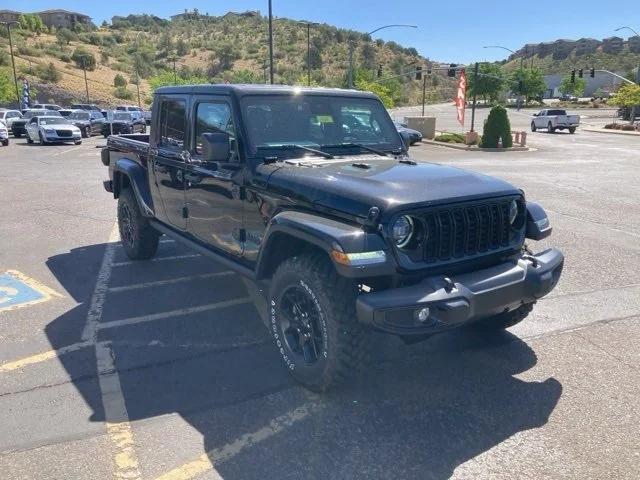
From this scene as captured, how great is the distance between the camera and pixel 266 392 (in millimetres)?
3750

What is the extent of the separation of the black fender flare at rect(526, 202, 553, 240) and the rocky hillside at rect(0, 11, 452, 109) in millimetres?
47023

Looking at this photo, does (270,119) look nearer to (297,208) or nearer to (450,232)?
(297,208)

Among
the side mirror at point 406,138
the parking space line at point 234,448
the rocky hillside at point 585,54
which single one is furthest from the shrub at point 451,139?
the rocky hillside at point 585,54

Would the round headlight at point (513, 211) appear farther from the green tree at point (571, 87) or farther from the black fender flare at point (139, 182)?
the green tree at point (571, 87)

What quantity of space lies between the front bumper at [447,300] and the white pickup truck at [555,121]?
4093 cm

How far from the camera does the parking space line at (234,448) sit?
115 inches

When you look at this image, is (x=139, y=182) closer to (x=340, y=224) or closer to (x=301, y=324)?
(x=301, y=324)

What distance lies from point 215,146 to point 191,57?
3941 inches

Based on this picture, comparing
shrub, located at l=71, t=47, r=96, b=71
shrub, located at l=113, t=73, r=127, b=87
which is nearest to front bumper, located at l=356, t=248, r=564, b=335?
shrub, located at l=113, t=73, r=127, b=87

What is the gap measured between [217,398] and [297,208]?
52.6 inches

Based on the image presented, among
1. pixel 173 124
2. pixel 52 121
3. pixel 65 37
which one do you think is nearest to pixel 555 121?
pixel 52 121

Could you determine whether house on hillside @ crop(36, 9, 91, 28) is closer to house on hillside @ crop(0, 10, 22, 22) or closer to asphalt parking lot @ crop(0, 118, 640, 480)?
house on hillside @ crop(0, 10, 22, 22)

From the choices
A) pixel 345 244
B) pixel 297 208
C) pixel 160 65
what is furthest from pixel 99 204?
pixel 160 65

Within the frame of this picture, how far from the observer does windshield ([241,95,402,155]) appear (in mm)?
4418
